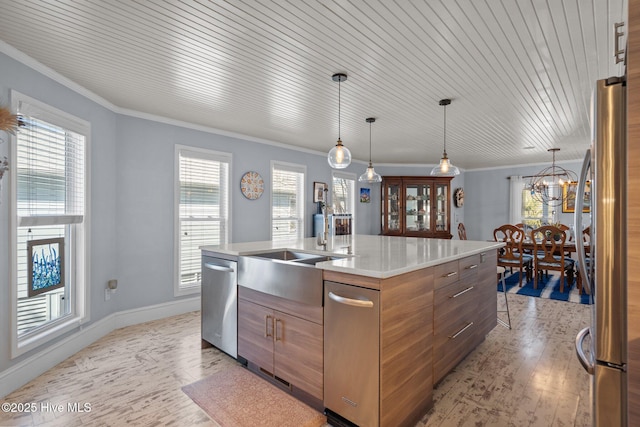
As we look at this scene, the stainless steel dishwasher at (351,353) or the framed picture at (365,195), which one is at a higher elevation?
the framed picture at (365,195)

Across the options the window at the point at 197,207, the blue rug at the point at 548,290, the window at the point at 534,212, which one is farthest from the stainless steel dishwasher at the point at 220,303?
the window at the point at 534,212

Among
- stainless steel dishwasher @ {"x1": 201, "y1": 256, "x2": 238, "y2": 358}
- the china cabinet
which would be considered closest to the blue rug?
the china cabinet

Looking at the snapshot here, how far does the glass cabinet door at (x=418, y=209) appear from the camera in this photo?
7203 millimetres

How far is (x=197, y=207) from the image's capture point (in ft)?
14.0

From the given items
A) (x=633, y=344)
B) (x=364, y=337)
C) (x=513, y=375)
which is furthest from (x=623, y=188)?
(x=513, y=375)

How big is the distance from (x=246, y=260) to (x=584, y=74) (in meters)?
3.09

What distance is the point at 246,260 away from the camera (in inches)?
98.1

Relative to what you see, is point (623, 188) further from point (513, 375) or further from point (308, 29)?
point (513, 375)

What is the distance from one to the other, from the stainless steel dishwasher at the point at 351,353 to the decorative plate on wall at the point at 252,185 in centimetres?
313

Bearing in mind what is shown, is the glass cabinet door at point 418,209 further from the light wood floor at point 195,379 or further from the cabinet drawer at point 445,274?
the cabinet drawer at point 445,274

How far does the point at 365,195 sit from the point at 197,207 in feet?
12.6

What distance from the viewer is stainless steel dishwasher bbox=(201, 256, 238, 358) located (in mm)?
2623

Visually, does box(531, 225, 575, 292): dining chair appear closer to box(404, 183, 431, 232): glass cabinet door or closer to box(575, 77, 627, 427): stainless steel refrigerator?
box(404, 183, 431, 232): glass cabinet door

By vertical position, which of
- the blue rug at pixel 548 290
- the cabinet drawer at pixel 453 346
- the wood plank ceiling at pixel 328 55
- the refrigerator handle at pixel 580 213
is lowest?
the blue rug at pixel 548 290
